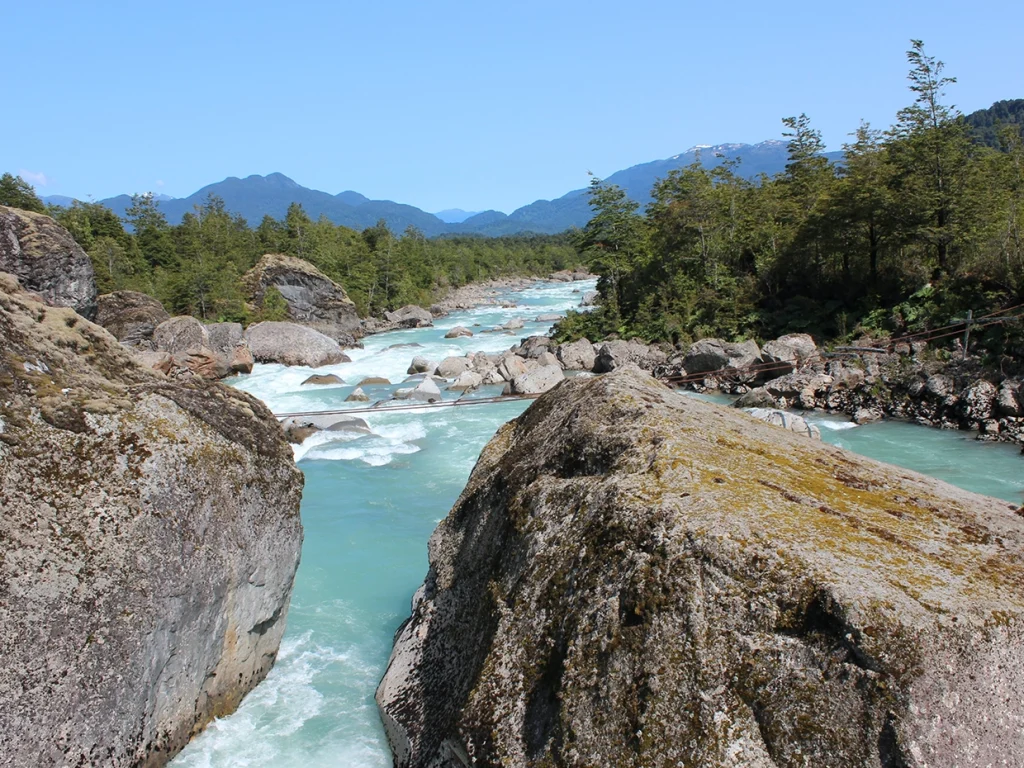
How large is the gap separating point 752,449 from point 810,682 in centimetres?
227

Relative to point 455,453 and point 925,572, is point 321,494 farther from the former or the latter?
point 925,572

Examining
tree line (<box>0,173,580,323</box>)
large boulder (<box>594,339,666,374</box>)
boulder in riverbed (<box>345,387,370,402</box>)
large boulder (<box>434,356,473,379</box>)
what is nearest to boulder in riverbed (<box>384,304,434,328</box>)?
tree line (<box>0,173,580,323</box>)

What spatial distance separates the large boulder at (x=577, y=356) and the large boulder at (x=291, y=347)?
38.3ft

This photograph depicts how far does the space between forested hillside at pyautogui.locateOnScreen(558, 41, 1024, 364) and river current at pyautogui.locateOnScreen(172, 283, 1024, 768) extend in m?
6.74

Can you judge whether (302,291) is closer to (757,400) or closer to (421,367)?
(421,367)

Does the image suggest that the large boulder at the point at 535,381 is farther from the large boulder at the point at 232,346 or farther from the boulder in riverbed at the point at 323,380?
the large boulder at the point at 232,346

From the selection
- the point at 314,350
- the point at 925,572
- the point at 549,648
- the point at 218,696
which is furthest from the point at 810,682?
the point at 314,350

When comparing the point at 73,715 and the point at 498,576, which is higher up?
the point at 498,576

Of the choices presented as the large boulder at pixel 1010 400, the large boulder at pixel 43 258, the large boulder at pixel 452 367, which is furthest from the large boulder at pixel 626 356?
the large boulder at pixel 43 258

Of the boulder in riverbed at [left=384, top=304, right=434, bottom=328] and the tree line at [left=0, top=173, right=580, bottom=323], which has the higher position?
the tree line at [left=0, top=173, right=580, bottom=323]

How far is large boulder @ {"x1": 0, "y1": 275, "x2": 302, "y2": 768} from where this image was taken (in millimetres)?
5062

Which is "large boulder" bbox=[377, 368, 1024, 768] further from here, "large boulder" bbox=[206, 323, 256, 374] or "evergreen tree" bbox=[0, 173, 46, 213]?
"evergreen tree" bbox=[0, 173, 46, 213]

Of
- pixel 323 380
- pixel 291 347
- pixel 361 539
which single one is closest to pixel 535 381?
pixel 323 380

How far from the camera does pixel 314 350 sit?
118ft
